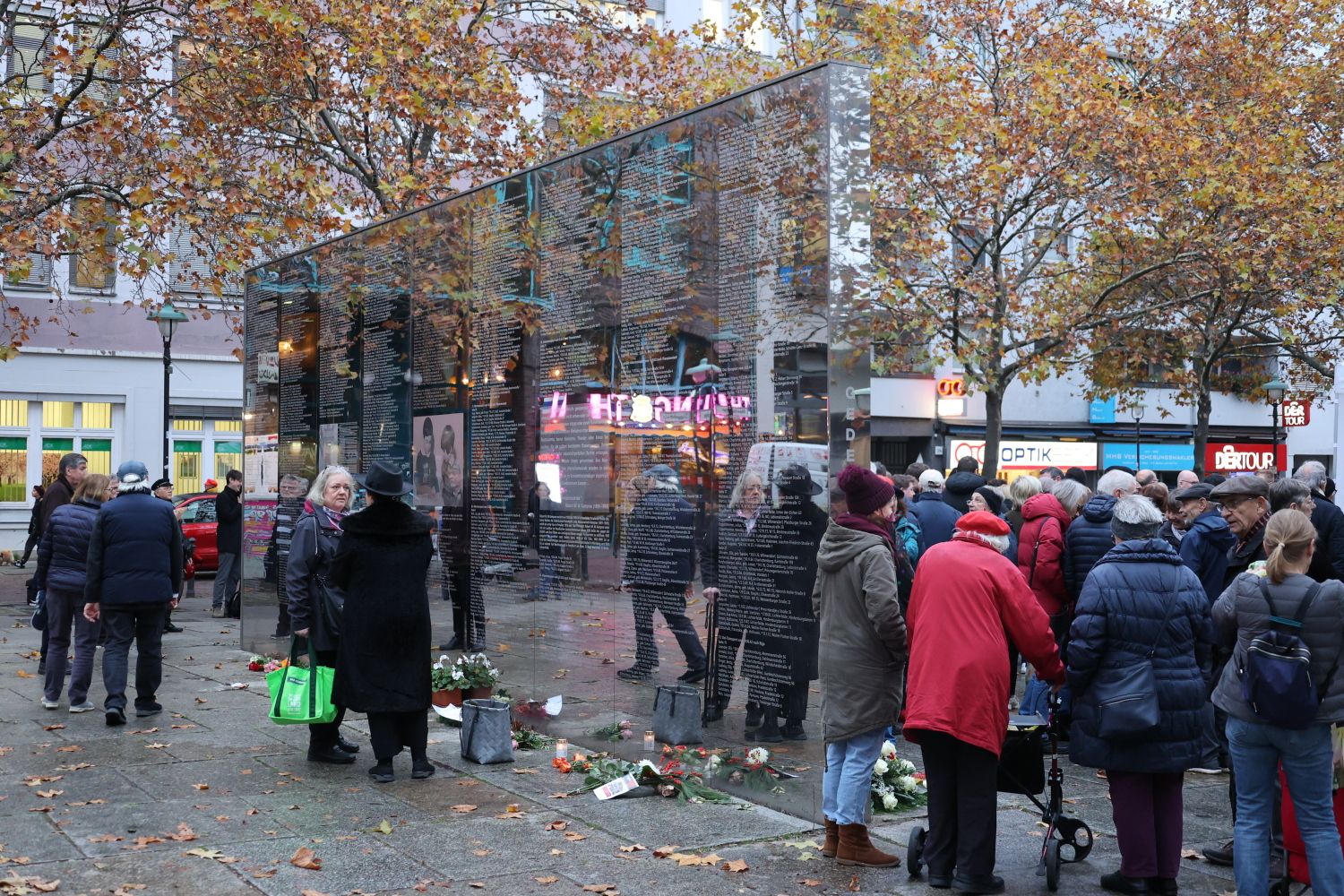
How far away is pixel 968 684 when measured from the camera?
6281 mm

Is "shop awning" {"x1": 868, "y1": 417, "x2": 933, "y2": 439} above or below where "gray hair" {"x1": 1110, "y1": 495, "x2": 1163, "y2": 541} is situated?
above

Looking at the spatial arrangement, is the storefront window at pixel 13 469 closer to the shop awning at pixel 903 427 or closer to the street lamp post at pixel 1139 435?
the shop awning at pixel 903 427

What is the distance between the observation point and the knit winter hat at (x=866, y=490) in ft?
22.8

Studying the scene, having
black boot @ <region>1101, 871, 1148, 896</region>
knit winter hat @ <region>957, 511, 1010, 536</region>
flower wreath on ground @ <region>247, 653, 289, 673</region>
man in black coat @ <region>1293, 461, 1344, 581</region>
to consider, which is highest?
knit winter hat @ <region>957, 511, 1010, 536</region>

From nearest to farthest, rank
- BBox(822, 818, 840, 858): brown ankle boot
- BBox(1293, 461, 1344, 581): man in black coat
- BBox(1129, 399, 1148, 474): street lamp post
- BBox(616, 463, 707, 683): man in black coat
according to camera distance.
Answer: BBox(822, 818, 840, 858): brown ankle boot < BBox(1293, 461, 1344, 581): man in black coat < BBox(616, 463, 707, 683): man in black coat < BBox(1129, 399, 1148, 474): street lamp post

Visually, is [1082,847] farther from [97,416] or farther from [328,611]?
[97,416]

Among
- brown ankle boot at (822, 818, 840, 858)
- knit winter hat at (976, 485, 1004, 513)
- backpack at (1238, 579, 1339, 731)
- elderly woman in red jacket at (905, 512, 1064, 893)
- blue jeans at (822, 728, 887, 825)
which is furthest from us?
knit winter hat at (976, 485, 1004, 513)

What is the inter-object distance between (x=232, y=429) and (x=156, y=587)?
23.9m

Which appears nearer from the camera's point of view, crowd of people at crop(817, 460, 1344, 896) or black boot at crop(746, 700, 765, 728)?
crowd of people at crop(817, 460, 1344, 896)

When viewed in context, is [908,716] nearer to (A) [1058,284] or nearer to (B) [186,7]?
(B) [186,7]

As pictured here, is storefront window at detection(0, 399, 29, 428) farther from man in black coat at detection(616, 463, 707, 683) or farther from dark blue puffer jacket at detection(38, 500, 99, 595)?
man in black coat at detection(616, 463, 707, 683)

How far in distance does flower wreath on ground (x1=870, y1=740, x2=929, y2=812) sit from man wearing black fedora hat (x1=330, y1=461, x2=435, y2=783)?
8.96 feet

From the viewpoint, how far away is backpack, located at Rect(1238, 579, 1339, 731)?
Result: 18.1 ft

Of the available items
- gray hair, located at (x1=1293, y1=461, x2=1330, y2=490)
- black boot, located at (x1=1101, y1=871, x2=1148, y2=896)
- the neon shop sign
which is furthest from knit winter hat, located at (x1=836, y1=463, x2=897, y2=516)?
gray hair, located at (x1=1293, y1=461, x2=1330, y2=490)
